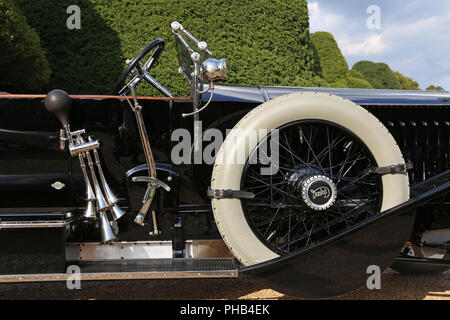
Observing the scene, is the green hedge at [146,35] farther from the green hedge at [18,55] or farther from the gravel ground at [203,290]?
the gravel ground at [203,290]

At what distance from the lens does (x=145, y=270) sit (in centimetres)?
169

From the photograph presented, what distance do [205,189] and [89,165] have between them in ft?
2.06

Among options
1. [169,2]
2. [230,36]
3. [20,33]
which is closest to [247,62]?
[230,36]

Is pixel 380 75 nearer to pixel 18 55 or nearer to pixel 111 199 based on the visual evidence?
pixel 18 55

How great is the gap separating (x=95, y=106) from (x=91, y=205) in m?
0.52

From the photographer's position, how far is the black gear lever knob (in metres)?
1.68

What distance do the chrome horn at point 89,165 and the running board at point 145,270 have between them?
155 mm

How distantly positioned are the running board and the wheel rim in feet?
0.90

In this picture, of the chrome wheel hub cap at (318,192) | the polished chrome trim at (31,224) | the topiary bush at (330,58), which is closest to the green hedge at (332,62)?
the topiary bush at (330,58)

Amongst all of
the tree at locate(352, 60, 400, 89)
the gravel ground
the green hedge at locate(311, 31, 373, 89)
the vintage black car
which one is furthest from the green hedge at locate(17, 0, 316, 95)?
the tree at locate(352, 60, 400, 89)

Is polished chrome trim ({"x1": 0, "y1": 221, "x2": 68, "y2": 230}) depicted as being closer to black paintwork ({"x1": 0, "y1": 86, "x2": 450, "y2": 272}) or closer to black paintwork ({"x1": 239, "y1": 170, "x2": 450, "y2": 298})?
black paintwork ({"x1": 0, "y1": 86, "x2": 450, "y2": 272})

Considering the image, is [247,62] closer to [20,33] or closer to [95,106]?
[20,33]

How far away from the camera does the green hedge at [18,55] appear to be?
450 cm
